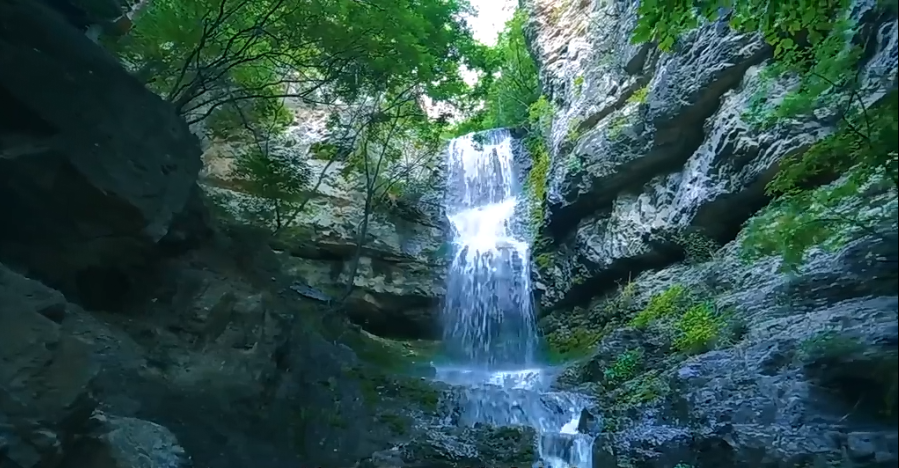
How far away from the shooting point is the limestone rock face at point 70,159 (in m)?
5.12

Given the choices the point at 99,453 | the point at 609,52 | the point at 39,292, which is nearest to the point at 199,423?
the point at 99,453

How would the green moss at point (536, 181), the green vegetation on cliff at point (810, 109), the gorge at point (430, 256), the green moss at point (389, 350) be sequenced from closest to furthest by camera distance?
the green vegetation on cliff at point (810, 109)
the gorge at point (430, 256)
the green moss at point (389, 350)
the green moss at point (536, 181)

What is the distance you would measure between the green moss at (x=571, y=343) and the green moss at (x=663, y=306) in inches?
63.7

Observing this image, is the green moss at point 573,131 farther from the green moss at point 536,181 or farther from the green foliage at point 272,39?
the green foliage at point 272,39

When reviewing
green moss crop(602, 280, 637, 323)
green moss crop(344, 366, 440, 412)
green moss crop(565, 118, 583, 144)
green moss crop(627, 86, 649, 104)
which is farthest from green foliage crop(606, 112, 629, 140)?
green moss crop(344, 366, 440, 412)

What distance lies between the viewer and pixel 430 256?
1326 cm

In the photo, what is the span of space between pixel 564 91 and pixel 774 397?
9.89m

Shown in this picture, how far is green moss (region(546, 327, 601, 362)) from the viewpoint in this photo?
10.4 m

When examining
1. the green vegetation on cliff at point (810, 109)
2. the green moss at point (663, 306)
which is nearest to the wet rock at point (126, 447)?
the green vegetation on cliff at point (810, 109)

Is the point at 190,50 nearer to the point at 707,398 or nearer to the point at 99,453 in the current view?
the point at 99,453

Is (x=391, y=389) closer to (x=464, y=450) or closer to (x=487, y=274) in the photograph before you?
(x=464, y=450)

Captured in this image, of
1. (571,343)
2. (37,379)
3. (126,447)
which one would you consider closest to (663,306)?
(571,343)

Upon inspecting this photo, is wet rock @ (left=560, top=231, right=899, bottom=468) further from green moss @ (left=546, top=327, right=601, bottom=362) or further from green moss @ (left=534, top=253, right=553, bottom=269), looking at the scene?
green moss @ (left=534, top=253, right=553, bottom=269)

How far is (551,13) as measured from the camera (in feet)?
50.0
